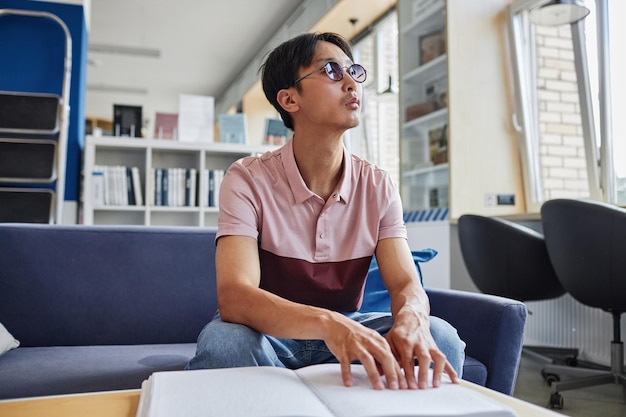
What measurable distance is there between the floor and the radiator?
39 cm

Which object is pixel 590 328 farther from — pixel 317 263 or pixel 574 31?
pixel 317 263

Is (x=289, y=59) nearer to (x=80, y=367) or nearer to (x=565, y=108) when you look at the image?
(x=80, y=367)

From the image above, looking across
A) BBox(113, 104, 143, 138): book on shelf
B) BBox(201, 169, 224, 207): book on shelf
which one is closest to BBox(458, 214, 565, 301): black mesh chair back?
BBox(201, 169, 224, 207): book on shelf

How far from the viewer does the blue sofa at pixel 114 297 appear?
160 centimetres

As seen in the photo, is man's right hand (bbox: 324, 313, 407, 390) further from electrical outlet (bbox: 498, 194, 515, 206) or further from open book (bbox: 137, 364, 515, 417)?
electrical outlet (bbox: 498, 194, 515, 206)

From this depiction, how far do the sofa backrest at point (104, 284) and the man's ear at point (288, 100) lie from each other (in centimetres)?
58

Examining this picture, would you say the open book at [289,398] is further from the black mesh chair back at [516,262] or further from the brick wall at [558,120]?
the brick wall at [558,120]

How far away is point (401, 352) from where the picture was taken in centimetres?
98

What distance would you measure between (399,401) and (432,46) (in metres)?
4.49

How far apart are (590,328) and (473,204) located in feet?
4.39

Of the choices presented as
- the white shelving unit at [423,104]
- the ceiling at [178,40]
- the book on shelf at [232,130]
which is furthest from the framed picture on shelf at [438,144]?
the ceiling at [178,40]

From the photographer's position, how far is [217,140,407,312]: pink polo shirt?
1.37m

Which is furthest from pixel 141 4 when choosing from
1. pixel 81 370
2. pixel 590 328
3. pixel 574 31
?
pixel 81 370

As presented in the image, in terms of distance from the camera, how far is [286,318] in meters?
1.11
